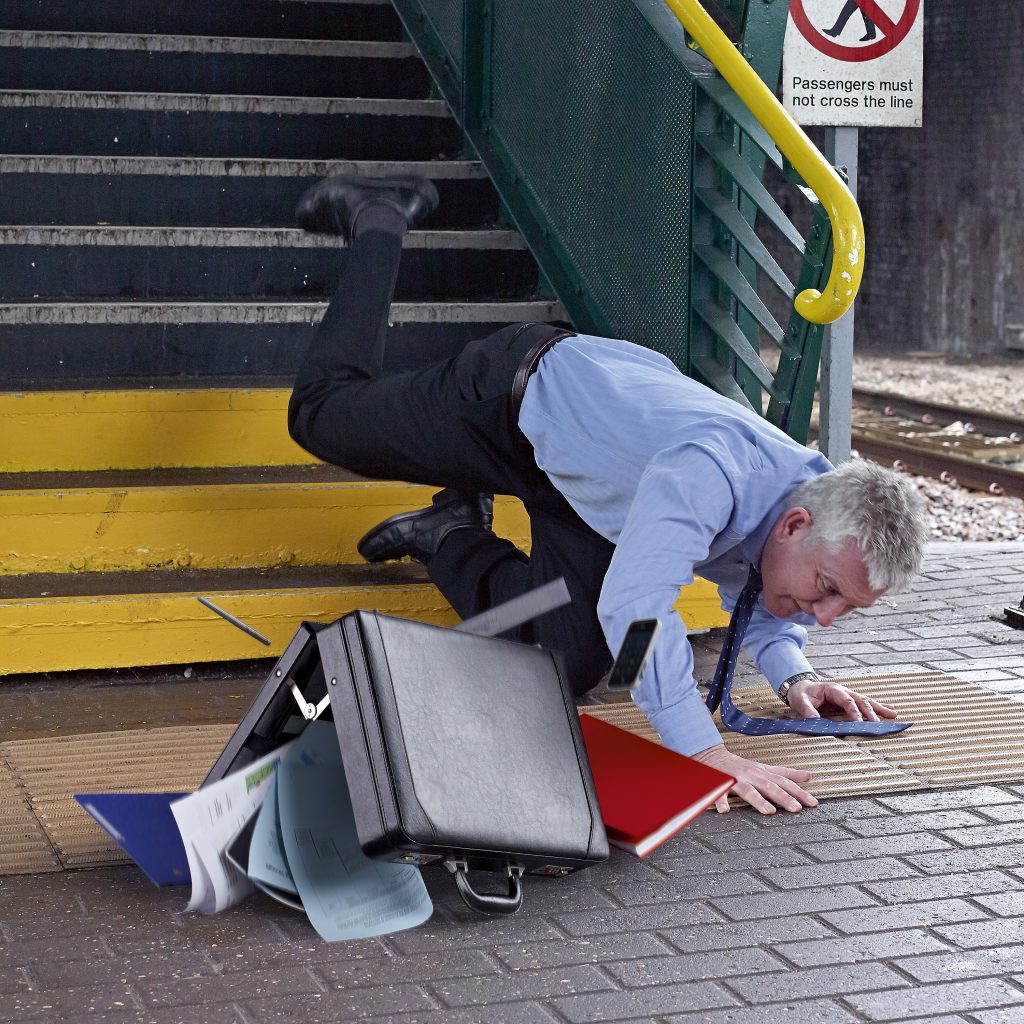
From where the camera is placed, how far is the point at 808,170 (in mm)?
4277

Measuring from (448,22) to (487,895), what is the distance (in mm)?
4515

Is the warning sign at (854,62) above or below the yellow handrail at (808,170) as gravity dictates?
above

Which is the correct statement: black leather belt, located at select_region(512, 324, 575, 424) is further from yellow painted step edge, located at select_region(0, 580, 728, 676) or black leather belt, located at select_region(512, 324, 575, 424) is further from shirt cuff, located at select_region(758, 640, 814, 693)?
yellow painted step edge, located at select_region(0, 580, 728, 676)

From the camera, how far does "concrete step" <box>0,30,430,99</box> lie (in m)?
6.30

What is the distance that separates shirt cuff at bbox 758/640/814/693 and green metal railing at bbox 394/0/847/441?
0.84 meters

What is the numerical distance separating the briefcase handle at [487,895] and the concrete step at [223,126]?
4086 mm

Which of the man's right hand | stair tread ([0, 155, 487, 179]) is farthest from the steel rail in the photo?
the man's right hand

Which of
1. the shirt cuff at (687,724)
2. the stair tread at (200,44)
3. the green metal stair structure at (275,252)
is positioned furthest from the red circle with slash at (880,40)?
the shirt cuff at (687,724)

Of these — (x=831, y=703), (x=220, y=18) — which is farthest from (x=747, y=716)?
(x=220, y=18)

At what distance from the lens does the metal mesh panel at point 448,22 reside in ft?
20.8

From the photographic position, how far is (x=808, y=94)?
5.64 m

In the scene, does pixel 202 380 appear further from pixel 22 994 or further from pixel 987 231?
pixel 987 231

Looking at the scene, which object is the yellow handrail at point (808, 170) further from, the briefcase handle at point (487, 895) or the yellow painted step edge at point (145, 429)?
the briefcase handle at point (487, 895)

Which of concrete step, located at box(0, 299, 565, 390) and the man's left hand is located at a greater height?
concrete step, located at box(0, 299, 565, 390)
